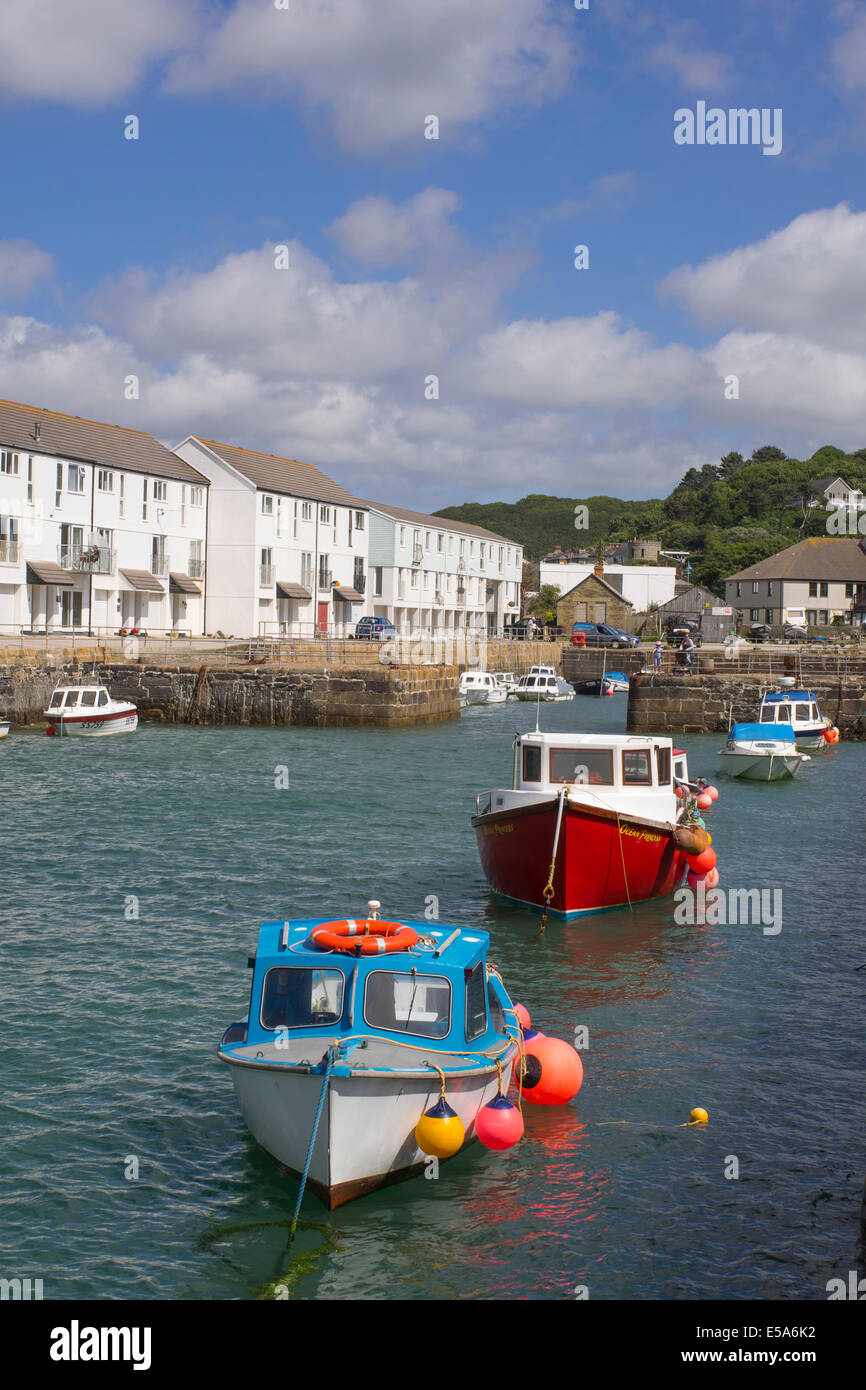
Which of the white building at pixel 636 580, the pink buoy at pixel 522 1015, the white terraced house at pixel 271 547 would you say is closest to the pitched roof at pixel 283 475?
the white terraced house at pixel 271 547

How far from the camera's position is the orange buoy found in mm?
13172

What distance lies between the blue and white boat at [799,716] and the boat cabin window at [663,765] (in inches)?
1119

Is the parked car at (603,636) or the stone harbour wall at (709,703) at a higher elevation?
the parked car at (603,636)

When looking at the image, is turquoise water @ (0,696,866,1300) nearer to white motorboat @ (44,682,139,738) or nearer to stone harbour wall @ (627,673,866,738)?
white motorboat @ (44,682,139,738)

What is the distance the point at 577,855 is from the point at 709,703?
38.6 m

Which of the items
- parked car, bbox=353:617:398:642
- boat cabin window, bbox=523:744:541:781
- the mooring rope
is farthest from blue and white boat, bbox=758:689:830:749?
the mooring rope

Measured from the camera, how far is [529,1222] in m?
11.1

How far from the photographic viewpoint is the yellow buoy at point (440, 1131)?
11094mm

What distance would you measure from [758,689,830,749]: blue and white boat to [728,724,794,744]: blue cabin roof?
6.62 meters

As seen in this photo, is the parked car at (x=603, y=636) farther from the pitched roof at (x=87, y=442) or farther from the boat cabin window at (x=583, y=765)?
the boat cabin window at (x=583, y=765)

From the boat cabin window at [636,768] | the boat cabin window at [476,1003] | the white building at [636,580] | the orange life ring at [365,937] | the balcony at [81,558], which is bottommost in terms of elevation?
the boat cabin window at [476,1003]

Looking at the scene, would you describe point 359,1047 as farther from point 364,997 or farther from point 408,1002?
point 408,1002

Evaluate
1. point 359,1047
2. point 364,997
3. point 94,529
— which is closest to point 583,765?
point 364,997
